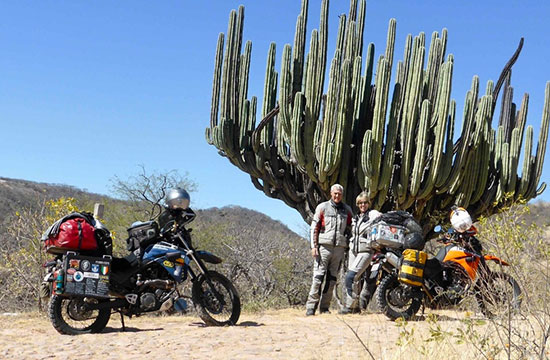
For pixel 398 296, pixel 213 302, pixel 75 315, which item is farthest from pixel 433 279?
pixel 75 315

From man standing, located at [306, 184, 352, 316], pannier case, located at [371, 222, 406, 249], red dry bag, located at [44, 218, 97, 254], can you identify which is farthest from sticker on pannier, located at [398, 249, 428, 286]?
red dry bag, located at [44, 218, 97, 254]

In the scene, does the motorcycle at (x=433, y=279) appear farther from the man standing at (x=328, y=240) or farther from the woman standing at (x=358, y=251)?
the man standing at (x=328, y=240)

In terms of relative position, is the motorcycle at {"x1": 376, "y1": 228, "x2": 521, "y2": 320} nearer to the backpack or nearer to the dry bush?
the backpack

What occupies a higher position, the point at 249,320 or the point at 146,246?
the point at 146,246

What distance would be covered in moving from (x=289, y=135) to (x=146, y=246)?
4.62 metres

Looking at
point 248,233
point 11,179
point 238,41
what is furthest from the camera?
point 11,179

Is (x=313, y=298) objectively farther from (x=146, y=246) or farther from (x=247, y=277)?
(x=247, y=277)

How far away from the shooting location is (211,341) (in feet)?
18.8

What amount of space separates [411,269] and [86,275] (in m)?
3.43

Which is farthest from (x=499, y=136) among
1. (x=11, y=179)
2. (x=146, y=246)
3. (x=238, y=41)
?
(x=11, y=179)

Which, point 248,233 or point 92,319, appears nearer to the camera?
point 92,319

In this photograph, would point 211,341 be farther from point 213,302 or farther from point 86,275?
point 86,275

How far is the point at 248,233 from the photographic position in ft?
59.9

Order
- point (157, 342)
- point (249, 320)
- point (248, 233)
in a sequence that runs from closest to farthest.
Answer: point (157, 342)
point (249, 320)
point (248, 233)
